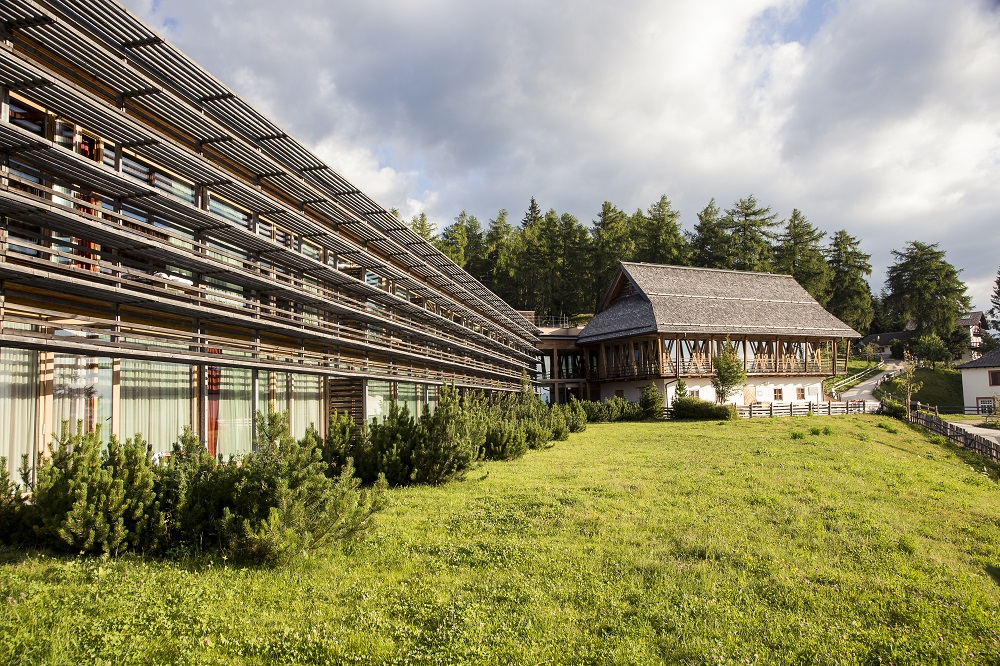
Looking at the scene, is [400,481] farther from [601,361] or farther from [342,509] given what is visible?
[601,361]

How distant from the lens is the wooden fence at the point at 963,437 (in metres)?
22.4

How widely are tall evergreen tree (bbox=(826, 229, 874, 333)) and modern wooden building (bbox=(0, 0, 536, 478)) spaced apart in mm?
69896

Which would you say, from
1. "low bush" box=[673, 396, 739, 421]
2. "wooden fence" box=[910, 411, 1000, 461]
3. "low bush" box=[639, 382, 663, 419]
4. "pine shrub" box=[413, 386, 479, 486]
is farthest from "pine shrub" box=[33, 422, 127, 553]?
"low bush" box=[639, 382, 663, 419]

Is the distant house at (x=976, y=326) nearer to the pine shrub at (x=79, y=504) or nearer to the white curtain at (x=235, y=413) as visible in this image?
the white curtain at (x=235, y=413)

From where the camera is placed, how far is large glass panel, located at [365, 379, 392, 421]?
21.1 m

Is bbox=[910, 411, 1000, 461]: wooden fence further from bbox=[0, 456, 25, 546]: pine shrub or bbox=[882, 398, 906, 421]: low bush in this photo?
bbox=[0, 456, 25, 546]: pine shrub

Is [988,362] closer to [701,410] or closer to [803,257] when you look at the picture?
[803,257]

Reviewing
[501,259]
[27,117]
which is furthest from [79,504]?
[501,259]

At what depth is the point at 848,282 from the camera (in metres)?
74.6

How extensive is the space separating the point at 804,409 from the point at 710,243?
1319 inches

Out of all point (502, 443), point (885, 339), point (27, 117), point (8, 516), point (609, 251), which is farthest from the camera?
point (885, 339)

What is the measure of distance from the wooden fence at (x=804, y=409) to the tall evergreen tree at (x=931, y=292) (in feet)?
142

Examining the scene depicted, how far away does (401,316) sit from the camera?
25594 millimetres

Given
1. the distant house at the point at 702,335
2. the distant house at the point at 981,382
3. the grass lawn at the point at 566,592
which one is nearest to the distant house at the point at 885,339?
the distant house at the point at 981,382
